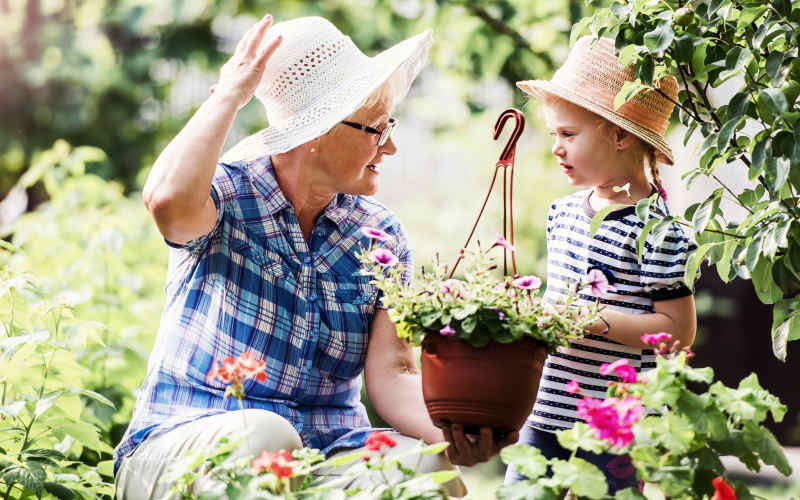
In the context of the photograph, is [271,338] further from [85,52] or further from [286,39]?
[85,52]

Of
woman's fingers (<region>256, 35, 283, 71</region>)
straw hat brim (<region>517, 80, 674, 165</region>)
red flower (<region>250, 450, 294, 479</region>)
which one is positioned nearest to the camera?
red flower (<region>250, 450, 294, 479</region>)

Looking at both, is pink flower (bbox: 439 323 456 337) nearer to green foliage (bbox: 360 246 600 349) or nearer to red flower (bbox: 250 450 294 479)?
green foliage (bbox: 360 246 600 349)

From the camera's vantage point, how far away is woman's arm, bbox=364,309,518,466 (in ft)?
6.78

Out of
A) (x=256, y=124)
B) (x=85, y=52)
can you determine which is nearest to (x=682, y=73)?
(x=256, y=124)

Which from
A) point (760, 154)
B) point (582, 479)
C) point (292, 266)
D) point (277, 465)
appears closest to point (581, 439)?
point (582, 479)

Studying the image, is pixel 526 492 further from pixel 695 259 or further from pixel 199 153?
pixel 199 153

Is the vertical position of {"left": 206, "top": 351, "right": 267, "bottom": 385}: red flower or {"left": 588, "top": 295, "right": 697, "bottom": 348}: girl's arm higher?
{"left": 206, "top": 351, "right": 267, "bottom": 385}: red flower

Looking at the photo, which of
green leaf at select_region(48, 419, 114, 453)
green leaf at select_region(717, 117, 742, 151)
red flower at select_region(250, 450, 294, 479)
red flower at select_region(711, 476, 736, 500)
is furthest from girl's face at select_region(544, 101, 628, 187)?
green leaf at select_region(48, 419, 114, 453)

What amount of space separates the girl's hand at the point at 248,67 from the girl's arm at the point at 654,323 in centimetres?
88

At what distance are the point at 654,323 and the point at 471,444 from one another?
1.73 ft

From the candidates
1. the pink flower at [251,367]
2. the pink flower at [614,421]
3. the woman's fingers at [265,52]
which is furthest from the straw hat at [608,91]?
the pink flower at [251,367]

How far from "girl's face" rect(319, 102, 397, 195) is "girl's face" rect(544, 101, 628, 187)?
423 millimetres

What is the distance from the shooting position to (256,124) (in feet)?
24.7

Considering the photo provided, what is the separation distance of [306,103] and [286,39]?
0.50 feet
